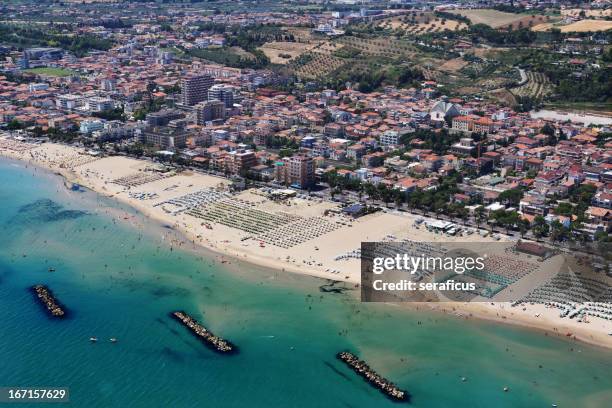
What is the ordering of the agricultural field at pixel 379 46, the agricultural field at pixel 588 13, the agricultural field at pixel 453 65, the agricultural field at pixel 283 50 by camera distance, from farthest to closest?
the agricultural field at pixel 588 13 → the agricultural field at pixel 283 50 → the agricultural field at pixel 379 46 → the agricultural field at pixel 453 65

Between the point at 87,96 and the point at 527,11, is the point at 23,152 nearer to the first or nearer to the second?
the point at 87,96

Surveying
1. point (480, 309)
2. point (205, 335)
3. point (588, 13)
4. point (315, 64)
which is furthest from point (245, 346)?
point (588, 13)

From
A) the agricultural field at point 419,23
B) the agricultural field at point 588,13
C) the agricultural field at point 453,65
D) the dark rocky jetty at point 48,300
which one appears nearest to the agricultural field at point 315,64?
the agricultural field at point 453,65

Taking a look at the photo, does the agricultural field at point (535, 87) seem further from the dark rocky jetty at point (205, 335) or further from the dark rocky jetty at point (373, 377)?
the dark rocky jetty at point (205, 335)

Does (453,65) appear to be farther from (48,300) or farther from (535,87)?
(48,300)

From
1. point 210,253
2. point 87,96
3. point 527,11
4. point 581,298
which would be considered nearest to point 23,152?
point 87,96

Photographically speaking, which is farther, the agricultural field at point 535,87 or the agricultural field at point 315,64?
the agricultural field at point 315,64

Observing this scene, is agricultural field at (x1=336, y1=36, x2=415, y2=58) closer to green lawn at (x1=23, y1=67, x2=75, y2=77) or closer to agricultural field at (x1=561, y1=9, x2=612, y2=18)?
agricultural field at (x1=561, y1=9, x2=612, y2=18)

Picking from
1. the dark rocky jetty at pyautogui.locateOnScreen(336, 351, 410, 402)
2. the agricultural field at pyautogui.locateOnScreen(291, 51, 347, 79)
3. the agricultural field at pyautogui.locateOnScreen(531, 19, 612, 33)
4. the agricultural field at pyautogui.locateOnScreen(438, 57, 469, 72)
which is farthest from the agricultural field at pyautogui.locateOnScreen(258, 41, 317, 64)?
the dark rocky jetty at pyautogui.locateOnScreen(336, 351, 410, 402)
